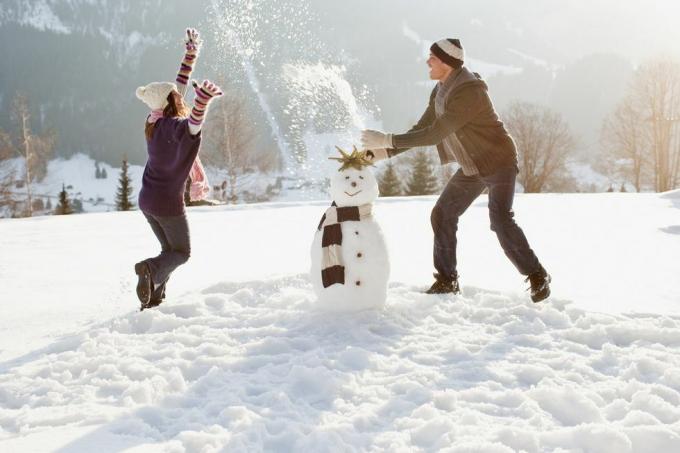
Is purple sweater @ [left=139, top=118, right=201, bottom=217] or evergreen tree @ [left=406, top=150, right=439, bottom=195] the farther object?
evergreen tree @ [left=406, top=150, right=439, bottom=195]

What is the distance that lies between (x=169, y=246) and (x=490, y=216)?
267 centimetres

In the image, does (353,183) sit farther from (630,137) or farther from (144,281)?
(630,137)

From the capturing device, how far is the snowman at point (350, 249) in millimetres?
3646

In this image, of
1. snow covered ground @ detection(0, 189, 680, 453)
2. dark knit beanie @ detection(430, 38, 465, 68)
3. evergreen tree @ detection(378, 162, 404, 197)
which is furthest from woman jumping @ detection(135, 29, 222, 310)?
evergreen tree @ detection(378, 162, 404, 197)

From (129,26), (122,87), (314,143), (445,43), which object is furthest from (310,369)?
(129,26)

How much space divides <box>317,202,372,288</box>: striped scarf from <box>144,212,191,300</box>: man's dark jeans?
1199mm

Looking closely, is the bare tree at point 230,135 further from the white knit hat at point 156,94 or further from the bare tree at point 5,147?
the white knit hat at point 156,94

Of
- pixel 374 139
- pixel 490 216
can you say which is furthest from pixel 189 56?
pixel 490 216

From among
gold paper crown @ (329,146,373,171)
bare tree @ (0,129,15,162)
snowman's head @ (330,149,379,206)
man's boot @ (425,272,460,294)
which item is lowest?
man's boot @ (425,272,460,294)

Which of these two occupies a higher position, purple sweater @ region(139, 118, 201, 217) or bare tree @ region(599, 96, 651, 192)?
bare tree @ region(599, 96, 651, 192)

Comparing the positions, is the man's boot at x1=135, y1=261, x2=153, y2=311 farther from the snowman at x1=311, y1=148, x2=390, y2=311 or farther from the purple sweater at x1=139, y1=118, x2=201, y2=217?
the snowman at x1=311, y1=148, x2=390, y2=311

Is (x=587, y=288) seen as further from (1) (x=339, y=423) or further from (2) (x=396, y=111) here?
(2) (x=396, y=111)

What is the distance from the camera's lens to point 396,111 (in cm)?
13950

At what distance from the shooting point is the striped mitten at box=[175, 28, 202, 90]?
4.31 m
